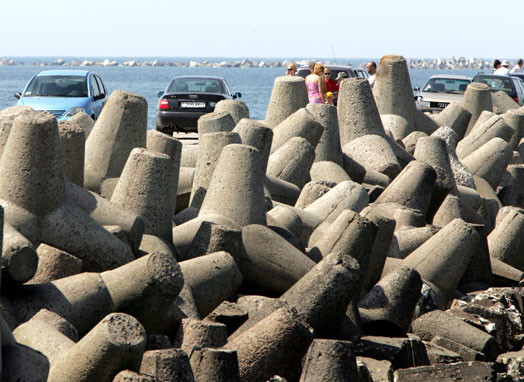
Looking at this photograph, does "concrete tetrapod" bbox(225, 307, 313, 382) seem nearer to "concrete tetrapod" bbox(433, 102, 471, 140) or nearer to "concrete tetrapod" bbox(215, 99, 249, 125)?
"concrete tetrapod" bbox(215, 99, 249, 125)

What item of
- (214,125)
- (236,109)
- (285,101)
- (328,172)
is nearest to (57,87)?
(236,109)

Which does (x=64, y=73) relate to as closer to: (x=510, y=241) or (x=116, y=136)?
(x=116, y=136)

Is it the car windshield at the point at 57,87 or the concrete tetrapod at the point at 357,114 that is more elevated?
the concrete tetrapod at the point at 357,114

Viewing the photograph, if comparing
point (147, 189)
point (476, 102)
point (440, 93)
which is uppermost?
point (147, 189)

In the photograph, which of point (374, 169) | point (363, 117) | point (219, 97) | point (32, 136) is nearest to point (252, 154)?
point (32, 136)

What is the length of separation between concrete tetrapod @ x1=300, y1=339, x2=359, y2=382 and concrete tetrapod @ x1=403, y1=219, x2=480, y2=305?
2.46 metres

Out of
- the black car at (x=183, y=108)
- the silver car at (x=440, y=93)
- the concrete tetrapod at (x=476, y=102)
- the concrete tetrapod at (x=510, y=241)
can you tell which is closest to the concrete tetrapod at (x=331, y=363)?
the concrete tetrapod at (x=510, y=241)

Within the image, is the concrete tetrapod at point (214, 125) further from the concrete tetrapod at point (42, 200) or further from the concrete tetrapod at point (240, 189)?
the concrete tetrapod at point (42, 200)

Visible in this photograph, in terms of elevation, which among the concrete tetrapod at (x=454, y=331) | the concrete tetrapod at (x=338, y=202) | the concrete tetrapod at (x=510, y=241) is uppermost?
the concrete tetrapod at (x=338, y=202)

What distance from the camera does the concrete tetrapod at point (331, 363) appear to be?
4.41m

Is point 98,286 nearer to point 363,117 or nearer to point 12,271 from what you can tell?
point 12,271

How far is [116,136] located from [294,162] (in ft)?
6.43

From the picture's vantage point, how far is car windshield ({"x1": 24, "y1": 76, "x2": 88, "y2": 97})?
17.2m

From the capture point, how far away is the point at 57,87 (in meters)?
17.5
